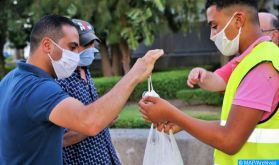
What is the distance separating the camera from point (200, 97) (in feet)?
31.2

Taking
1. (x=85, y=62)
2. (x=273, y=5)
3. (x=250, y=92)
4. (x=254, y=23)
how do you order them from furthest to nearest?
(x=273, y=5)
(x=85, y=62)
(x=254, y=23)
(x=250, y=92)

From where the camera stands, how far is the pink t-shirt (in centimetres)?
205

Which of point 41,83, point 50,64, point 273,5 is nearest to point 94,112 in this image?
point 41,83

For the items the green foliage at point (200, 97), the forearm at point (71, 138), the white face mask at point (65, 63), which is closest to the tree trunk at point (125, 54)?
the green foliage at point (200, 97)

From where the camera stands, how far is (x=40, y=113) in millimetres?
2186

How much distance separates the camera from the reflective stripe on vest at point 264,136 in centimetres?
213

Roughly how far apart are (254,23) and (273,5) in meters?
13.0

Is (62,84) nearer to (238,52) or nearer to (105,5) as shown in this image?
(238,52)

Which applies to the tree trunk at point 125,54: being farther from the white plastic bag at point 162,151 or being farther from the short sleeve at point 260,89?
the short sleeve at point 260,89

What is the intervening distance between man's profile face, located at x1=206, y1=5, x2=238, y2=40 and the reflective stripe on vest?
0.45 meters

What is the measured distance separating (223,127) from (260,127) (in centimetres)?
16

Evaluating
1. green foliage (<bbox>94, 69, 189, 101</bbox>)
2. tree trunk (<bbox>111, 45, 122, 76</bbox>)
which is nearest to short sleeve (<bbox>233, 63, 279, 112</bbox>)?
green foliage (<bbox>94, 69, 189, 101</bbox>)

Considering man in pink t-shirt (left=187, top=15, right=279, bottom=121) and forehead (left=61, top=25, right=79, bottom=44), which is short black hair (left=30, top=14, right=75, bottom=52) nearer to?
forehead (left=61, top=25, right=79, bottom=44)

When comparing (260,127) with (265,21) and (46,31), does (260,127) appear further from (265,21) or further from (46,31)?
(265,21)
